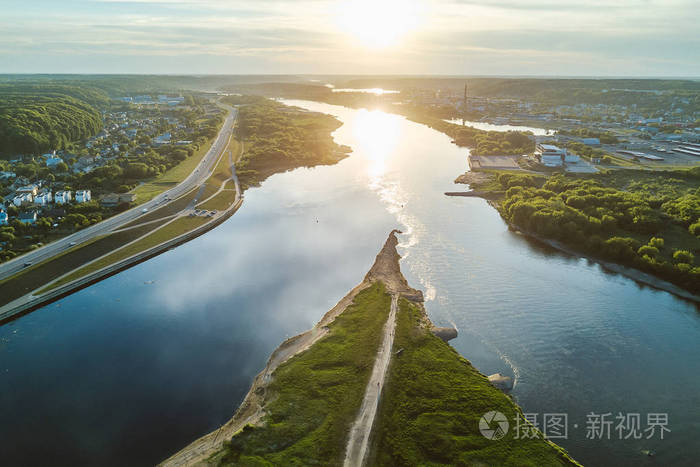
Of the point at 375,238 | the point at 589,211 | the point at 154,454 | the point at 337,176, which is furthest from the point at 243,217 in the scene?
the point at 589,211

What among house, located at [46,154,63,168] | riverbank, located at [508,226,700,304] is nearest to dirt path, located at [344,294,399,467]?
riverbank, located at [508,226,700,304]

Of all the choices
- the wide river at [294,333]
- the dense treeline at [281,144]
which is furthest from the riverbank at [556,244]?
the dense treeline at [281,144]

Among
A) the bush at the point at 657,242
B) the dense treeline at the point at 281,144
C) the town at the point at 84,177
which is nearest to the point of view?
the bush at the point at 657,242

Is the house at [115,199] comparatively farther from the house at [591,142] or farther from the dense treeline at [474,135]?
the house at [591,142]

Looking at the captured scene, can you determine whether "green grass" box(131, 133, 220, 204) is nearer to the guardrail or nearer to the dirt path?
the guardrail

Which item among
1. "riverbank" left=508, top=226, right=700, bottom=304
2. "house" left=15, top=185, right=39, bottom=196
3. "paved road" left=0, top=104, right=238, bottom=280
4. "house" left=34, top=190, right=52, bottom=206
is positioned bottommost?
"riverbank" left=508, top=226, right=700, bottom=304

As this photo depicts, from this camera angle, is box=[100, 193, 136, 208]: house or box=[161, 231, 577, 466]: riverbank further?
box=[100, 193, 136, 208]: house
